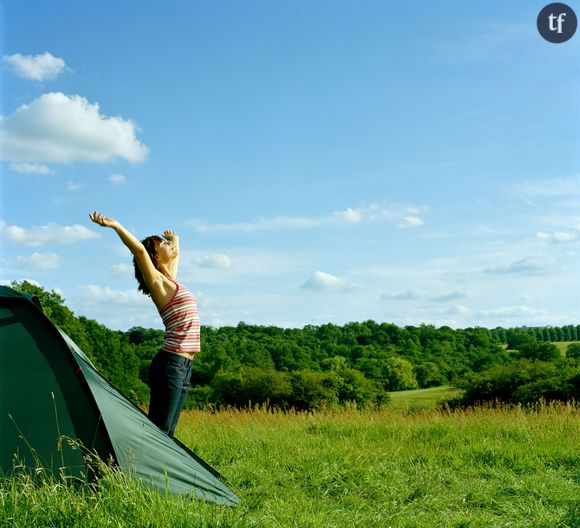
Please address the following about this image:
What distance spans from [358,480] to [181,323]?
2.23m

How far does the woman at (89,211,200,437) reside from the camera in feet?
14.5

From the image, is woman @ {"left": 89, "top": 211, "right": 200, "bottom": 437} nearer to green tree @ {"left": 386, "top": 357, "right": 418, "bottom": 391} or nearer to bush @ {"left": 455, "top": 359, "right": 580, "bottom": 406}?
bush @ {"left": 455, "top": 359, "right": 580, "bottom": 406}

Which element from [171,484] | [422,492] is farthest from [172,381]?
[422,492]

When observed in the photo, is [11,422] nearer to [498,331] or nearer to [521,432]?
[521,432]

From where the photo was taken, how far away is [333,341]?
4788cm

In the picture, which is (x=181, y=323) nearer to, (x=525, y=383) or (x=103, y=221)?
(x=103, y=221)

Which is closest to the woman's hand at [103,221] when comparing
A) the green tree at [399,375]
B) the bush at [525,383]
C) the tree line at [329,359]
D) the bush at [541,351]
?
the tree line at [329,359]

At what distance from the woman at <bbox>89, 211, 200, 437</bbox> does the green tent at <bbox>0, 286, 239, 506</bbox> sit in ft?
A: 0.83

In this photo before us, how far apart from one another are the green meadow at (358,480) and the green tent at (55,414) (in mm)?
240

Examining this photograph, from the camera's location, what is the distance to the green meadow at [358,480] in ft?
11.9

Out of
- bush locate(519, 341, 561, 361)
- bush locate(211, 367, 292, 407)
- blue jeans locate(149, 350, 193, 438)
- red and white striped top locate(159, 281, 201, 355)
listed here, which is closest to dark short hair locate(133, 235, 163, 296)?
red and white striped top locate(159, 281, 201, 355)

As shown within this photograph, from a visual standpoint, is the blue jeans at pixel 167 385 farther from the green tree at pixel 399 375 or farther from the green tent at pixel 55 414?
the green tree at pixel 399 375

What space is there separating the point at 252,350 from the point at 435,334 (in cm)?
1725

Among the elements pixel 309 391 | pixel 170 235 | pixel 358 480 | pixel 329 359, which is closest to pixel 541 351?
pixel 329 359
